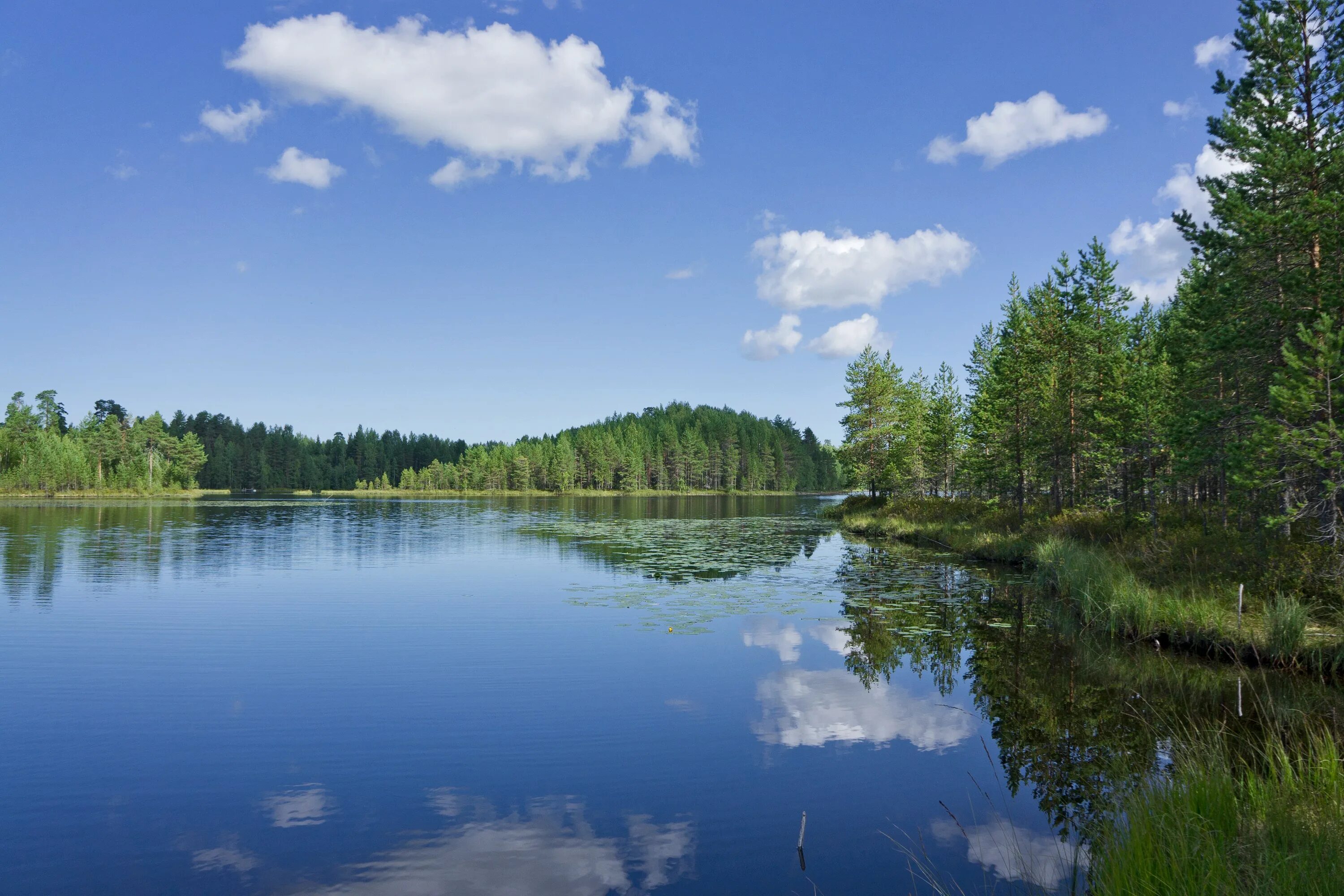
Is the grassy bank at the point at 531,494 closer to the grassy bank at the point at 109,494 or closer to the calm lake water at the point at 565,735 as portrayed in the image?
the grassy bank at the point at 109,494

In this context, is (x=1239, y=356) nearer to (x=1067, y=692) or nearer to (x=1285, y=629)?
(x=1285, y=629)

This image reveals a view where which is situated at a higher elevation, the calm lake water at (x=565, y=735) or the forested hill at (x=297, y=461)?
the forested hill at (x=297, y=461)

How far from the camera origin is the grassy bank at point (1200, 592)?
14.7m

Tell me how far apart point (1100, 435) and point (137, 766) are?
3716cm

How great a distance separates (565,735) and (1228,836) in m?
8.64

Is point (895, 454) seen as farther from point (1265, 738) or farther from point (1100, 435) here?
point (1265, 738)

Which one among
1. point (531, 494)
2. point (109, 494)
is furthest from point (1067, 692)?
point (531, 494)

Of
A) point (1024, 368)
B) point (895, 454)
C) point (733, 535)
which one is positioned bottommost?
point (733, 535)

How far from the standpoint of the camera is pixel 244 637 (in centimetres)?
1852

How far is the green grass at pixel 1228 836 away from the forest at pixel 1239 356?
9907 millimetres

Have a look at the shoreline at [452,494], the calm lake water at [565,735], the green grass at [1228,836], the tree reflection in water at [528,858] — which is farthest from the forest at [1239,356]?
the shoreline at [452,494]

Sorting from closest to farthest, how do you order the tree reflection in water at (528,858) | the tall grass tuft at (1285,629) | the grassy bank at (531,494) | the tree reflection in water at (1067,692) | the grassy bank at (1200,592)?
the tree reflection in water at (528,858)
the tree reflection in water at (1067,692)
the tall grass tuft at (1285,629)
the grassy bank at (1200,592)
the grassy bank at (531,494)

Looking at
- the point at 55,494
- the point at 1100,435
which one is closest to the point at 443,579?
the point at 1100,435

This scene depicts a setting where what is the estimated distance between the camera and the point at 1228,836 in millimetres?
6586
